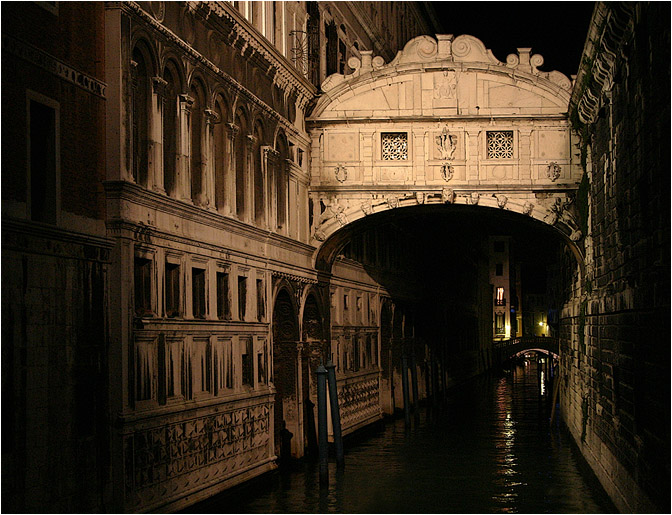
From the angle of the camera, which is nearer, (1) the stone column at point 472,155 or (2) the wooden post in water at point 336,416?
(2) the wooden post in water at point 336,416

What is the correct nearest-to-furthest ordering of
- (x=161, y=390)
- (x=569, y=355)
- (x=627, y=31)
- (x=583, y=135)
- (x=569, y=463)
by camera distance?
(x=627, y=31) < (x=161, y=390) < (x=583, y=135) < (x=569, y=463) < (x=569, y=355)

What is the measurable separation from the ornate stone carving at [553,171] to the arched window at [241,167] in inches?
239

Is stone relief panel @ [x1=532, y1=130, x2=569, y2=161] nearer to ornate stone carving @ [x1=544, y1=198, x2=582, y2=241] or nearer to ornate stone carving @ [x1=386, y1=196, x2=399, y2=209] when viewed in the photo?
ornate stone carving @ [x1=544, y1=198, x2=582, y2=241]

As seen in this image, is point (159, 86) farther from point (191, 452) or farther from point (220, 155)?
point (191, 452)

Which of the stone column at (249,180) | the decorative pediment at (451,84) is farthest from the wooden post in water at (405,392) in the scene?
the stone column at (249,180)

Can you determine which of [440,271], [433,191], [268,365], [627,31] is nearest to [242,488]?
[268,365]

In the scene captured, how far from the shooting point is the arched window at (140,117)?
43.8ft

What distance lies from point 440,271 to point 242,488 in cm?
2547

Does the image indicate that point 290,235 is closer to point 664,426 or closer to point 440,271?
point 664,426

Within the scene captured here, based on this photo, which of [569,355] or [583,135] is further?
[569,355]

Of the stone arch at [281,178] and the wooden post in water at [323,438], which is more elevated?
the stone arch at [281,178]

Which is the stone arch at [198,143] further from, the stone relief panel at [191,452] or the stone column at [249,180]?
the stone relief panel at [191,452]

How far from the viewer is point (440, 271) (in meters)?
41.4

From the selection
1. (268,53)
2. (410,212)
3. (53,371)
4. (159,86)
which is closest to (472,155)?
(410,212)
